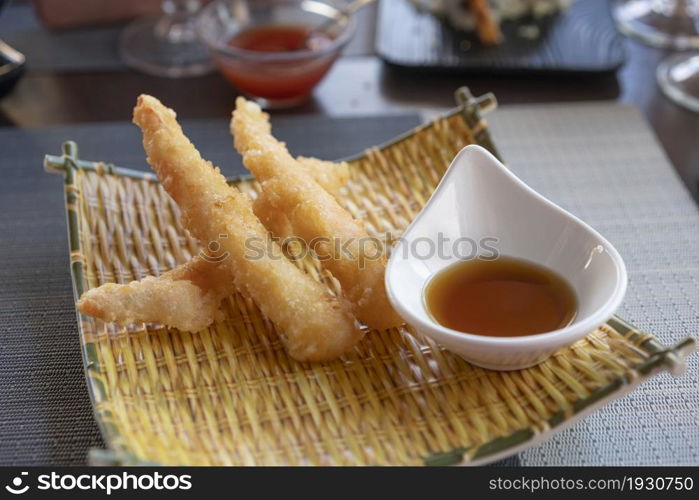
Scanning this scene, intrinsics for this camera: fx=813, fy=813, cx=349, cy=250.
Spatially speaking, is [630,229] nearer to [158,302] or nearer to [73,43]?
[158,302]

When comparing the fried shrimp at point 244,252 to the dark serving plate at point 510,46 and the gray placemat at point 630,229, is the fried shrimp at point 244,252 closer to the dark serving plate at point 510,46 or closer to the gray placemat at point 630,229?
the gray placemat at point 630,229

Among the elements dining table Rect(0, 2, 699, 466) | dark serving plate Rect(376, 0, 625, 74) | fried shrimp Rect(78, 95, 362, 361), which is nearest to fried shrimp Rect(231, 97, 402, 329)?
fried shrimp Rect(78, 95, 362, 361)

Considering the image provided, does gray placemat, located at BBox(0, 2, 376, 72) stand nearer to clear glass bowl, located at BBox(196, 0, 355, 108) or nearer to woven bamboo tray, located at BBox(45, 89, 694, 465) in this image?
clear glass bowl, located at BBox(196, 0, 355, 108)

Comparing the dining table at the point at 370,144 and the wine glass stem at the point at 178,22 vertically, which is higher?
the wine glass stem at the point at 178,22

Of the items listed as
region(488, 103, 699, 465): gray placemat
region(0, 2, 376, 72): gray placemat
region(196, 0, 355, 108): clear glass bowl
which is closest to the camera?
region(488, 103, 699, 465): gray placemat

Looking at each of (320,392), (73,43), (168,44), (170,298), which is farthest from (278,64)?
(320,392)

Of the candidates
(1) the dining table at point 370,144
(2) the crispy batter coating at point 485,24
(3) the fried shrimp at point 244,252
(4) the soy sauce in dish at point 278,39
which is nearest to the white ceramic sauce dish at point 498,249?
(3) the fried shrimp at point 244,252
